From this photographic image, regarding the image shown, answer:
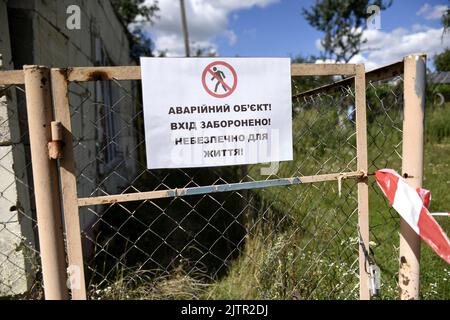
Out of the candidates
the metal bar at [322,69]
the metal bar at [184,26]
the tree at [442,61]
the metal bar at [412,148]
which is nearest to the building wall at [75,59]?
the metal bar at [322,69]

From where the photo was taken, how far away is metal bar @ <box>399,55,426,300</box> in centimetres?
148

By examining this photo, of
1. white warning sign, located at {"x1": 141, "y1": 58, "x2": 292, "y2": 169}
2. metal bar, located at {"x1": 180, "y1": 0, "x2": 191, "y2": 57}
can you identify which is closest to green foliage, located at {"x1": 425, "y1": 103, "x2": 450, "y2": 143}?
metal bar, located at {"x1": 180, "y1": 0, "x2": 191, "y2": 57}

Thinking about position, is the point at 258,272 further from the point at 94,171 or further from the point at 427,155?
the point at 427,155

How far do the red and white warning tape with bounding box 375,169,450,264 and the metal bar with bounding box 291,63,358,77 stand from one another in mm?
506

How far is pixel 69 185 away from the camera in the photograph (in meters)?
1.35

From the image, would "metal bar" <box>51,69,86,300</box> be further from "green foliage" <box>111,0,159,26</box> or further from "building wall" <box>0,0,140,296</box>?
"green foliage" <box>111,0,159,26</box>

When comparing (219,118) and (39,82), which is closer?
(39,82)

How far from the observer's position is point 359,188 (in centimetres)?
164

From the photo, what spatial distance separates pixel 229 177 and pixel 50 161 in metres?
5.02

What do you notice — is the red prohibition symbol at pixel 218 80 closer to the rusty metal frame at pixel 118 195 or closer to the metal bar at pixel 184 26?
the rusty metal frame at pixel 118 195

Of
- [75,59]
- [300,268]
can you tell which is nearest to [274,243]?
[300,268]

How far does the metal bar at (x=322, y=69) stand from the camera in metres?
1.52
